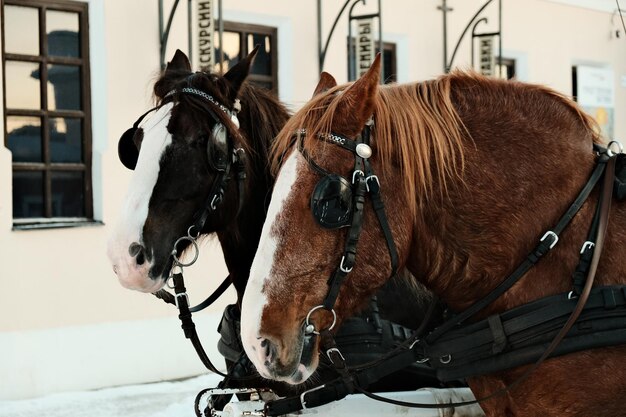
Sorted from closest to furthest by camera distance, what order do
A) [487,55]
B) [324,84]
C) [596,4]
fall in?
[324,84] < [487,55] < [596,4]

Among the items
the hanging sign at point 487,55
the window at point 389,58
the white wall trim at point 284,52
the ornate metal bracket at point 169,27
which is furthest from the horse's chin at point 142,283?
the hanging sign at point 487,55

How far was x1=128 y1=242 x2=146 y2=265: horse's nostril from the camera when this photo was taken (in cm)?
305

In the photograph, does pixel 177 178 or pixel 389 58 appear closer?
pixel 177 178

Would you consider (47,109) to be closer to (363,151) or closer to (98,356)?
(98,356)

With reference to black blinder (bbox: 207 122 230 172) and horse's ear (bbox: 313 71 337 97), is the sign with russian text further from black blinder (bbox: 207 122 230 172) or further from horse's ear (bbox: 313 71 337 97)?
horse's ear (bbox: 313 71 337 97)

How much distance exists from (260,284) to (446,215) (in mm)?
532

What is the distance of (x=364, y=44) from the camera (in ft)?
25.3

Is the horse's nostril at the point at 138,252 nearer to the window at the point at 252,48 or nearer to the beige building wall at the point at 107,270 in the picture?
the beige building wall at the point at 107,270

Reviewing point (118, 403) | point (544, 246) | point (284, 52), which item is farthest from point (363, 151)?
point (284, 52)

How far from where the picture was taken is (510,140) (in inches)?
93.4

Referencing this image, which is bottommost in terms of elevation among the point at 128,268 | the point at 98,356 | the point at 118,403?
the point at 118,403

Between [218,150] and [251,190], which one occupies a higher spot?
[218,150]

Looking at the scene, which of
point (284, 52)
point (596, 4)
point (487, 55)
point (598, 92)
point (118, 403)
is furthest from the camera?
point (598, 92)

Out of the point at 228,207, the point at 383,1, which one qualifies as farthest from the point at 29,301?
the point at 383,1
